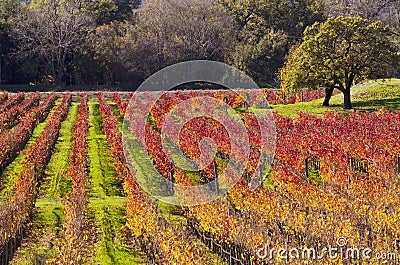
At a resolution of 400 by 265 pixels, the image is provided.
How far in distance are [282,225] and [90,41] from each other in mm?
42842

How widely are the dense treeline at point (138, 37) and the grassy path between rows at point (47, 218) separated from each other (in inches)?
1238

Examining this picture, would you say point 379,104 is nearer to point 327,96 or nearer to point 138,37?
point 327,96

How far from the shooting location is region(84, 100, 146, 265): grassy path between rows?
11141 millimetres

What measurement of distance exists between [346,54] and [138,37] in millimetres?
27316

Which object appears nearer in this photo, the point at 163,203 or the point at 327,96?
the point at 163,203

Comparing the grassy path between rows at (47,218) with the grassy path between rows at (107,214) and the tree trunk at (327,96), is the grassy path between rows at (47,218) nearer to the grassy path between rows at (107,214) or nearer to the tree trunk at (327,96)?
the grassy path between rows at (107,214)

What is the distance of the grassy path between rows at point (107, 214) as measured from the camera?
1114 cm

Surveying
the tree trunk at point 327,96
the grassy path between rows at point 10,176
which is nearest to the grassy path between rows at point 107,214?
the grassy path between rows at point 10,176

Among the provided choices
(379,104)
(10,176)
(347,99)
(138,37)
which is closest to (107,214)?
(10,176)

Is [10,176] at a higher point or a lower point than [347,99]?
lower

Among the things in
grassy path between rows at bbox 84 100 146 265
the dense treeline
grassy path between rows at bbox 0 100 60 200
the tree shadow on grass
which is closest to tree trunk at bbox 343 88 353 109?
the tree shadow on grass

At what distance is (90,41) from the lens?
5144 centimetres

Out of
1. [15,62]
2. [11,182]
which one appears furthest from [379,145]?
[15,62]

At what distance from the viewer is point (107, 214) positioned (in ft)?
45.0
